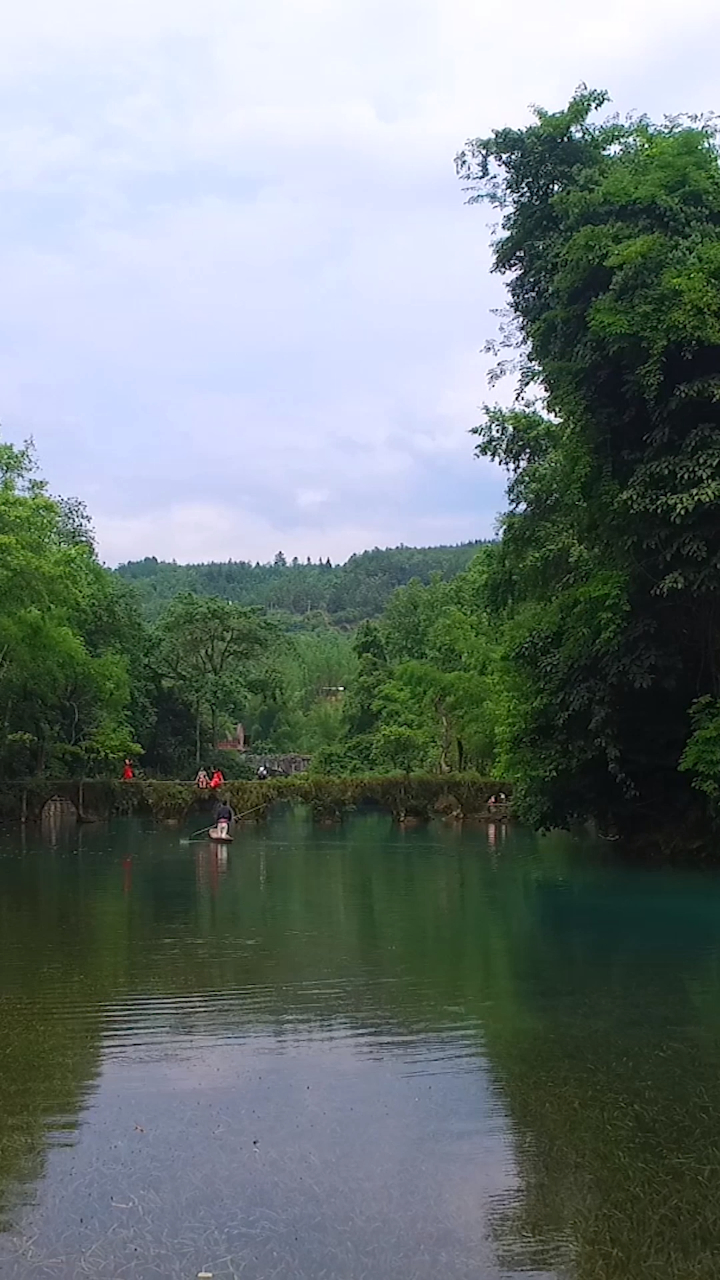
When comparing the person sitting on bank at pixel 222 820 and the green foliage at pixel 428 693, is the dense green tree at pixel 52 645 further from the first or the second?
the green foliage at pixel 428 693

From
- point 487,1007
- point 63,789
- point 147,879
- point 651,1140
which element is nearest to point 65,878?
point 147,879

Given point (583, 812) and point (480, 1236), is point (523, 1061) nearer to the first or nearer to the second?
point (480, 1236)

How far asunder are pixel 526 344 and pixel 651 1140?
22808mm

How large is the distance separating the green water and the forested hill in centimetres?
13554

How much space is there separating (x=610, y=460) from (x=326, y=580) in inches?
5910

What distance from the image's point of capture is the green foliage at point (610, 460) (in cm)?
1981

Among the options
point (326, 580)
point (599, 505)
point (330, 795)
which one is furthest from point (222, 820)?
point (326, 580)

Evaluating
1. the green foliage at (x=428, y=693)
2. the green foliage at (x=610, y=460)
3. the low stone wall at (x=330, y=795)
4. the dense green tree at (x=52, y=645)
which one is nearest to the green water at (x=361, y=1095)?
the green foliage at (x=610, y=460)

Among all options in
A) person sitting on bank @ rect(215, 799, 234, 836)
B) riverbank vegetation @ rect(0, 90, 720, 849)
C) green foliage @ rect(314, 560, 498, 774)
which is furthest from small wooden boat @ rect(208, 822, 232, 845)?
green foliage @ rect(314, 560, 498, 774)

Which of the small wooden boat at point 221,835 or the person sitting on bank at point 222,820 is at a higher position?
the person sitting on bank at point 222,820

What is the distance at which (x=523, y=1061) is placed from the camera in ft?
28.2

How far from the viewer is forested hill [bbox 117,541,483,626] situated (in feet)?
517

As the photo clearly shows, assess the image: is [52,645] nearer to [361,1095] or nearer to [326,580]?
[361,1095]

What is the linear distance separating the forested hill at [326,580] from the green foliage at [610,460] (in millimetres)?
122178
